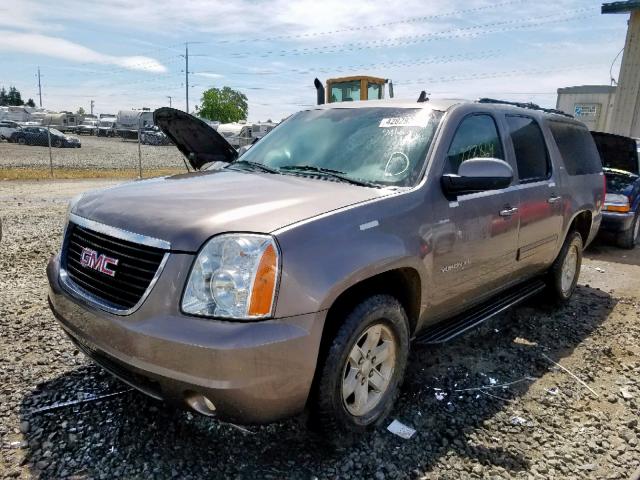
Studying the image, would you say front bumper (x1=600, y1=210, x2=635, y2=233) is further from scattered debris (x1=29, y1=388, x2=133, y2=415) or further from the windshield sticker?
scattered debris (x1=29, y1=388, x2=133, y2=415)

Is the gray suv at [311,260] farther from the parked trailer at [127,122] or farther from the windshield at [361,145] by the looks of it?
the parked trailer at [127,122]

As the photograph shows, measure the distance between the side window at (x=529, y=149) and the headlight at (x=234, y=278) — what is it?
261cm

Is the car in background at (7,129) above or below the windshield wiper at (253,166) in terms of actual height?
below

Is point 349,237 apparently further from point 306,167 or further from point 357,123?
point 357,123

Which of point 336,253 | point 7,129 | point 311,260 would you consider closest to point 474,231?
point 336,253

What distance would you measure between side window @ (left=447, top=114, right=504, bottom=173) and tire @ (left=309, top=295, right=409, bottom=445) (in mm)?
1107

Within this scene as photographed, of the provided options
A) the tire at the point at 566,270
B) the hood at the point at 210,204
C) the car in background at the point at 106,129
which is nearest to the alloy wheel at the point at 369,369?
the hood at the point at 210,204

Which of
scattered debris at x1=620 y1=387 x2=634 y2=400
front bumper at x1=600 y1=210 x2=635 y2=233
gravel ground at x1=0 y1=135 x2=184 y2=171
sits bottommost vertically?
gravel ground at x1=0 y1=135 x2=184 y2=171

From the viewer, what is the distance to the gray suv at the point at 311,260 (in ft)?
7.09

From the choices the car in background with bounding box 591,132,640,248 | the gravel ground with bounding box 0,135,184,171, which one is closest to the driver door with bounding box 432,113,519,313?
the car in background with bounding box 591,132,640,248

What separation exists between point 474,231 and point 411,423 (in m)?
1.28

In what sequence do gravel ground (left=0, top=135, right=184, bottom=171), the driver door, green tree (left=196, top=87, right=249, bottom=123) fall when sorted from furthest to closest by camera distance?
green tree (left=196, top=87, right=249, bottom=123), gravel ground (left=0, top=135, right=184, bottom=171), the driver door

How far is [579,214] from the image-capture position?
5012 mm

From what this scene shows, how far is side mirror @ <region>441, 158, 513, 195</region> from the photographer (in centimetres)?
300
